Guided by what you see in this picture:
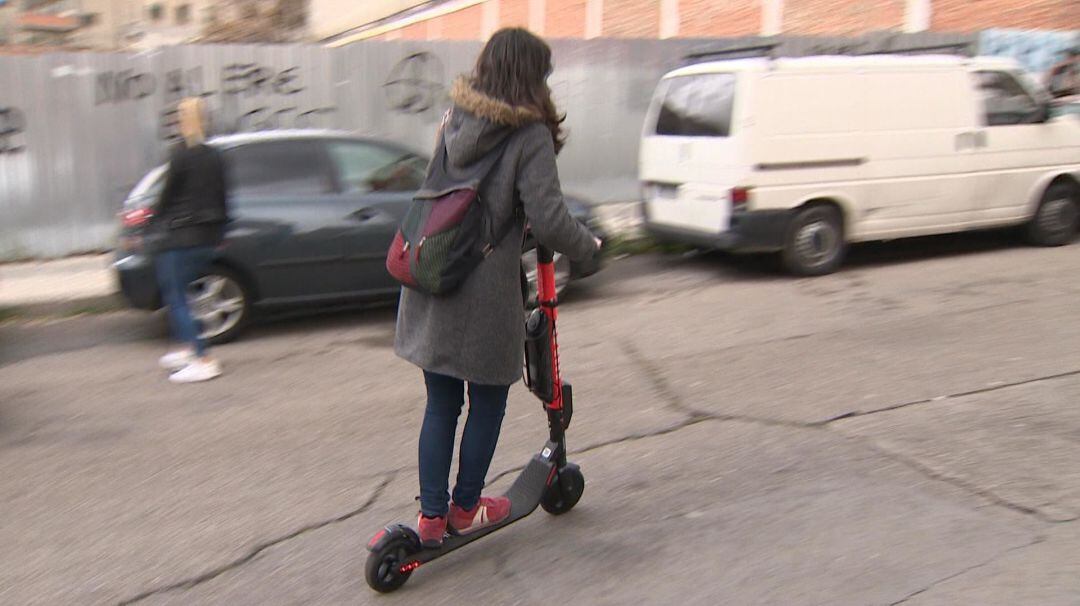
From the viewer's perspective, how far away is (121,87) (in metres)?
10.3

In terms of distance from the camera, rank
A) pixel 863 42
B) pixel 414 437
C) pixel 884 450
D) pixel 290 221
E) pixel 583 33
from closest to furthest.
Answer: pixel 884 450 → pixel 414 437 → pixel 290 221 → pixel 863 42 → pixel 583 33

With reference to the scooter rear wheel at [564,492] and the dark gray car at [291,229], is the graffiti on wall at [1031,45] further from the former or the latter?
the scooter rear wheel at [564,492]

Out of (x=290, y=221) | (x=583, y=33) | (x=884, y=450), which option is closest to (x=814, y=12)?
(x=583, y=33)

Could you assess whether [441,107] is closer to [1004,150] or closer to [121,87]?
[121,87]

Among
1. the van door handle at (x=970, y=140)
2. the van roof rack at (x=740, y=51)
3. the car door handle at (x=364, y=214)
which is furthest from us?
the van door handle at (x=970, y=140)

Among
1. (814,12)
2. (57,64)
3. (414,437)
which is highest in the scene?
(814,12)

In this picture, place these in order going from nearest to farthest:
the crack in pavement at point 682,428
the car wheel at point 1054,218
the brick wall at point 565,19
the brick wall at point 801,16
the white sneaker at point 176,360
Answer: the crack in pavement at point 682,428 < the white sneaker at point 176,360 < the car wheel at point 1054,218 < the brick wall at point 801,16 < the brick wall at point 565,19

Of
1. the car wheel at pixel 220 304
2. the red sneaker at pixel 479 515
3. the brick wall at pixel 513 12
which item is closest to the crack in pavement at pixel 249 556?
the red sneaker at pixel 479 515

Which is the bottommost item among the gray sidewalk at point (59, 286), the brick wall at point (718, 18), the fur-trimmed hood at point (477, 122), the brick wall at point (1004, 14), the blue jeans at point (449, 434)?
the gray sidewalk at point (59, 286)

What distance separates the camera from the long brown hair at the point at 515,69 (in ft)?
10.2

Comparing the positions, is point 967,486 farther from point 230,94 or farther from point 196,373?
point 230,94

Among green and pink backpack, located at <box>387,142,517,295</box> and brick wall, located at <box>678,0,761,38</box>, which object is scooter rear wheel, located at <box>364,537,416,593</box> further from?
brick wall, located at <box>678,0,761,38</box>

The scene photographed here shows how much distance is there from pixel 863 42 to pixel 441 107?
23.1 ft

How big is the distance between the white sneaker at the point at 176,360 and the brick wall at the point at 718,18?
51.7ft
